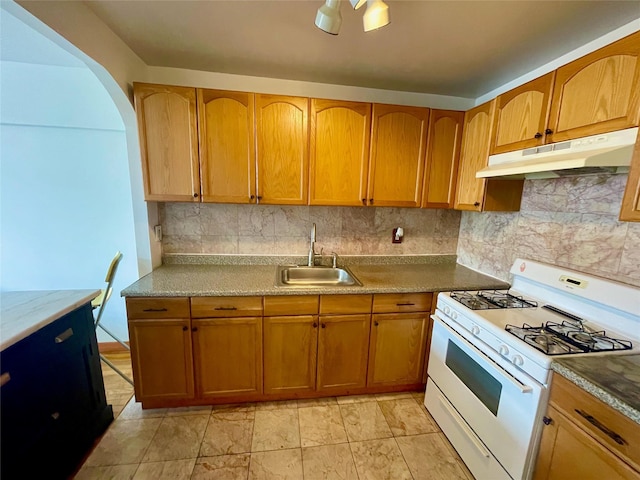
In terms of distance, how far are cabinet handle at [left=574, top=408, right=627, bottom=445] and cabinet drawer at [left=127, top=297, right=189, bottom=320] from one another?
194 centimetres

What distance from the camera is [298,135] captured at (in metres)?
1.85

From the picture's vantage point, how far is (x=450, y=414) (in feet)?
5.10

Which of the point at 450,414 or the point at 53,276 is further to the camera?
the point at 53,276

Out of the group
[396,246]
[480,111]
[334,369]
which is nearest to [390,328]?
[334,369]

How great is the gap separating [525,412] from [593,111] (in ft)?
4.58

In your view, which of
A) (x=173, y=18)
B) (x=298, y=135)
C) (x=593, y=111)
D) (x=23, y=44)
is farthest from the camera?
(x=298, y=135)

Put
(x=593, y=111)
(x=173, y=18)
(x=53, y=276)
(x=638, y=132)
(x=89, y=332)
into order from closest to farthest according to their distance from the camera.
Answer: (x=638, y=132) < (x=593, y=111) < (x=173, y=18) < (x=89, y=332) < (x=53, y=276)

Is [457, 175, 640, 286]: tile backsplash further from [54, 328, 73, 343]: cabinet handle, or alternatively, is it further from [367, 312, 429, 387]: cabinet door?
[54, 328, 73, 343]: cabinet handle

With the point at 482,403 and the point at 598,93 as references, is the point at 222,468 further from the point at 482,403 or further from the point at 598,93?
the point at 598,93

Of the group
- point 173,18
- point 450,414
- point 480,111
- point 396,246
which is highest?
point 173,18

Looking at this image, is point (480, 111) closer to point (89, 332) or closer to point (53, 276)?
point (89, 332)

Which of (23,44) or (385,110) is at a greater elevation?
(23,44)

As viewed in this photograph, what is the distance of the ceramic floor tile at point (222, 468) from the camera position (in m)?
1.38

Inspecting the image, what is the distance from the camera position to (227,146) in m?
1.80
